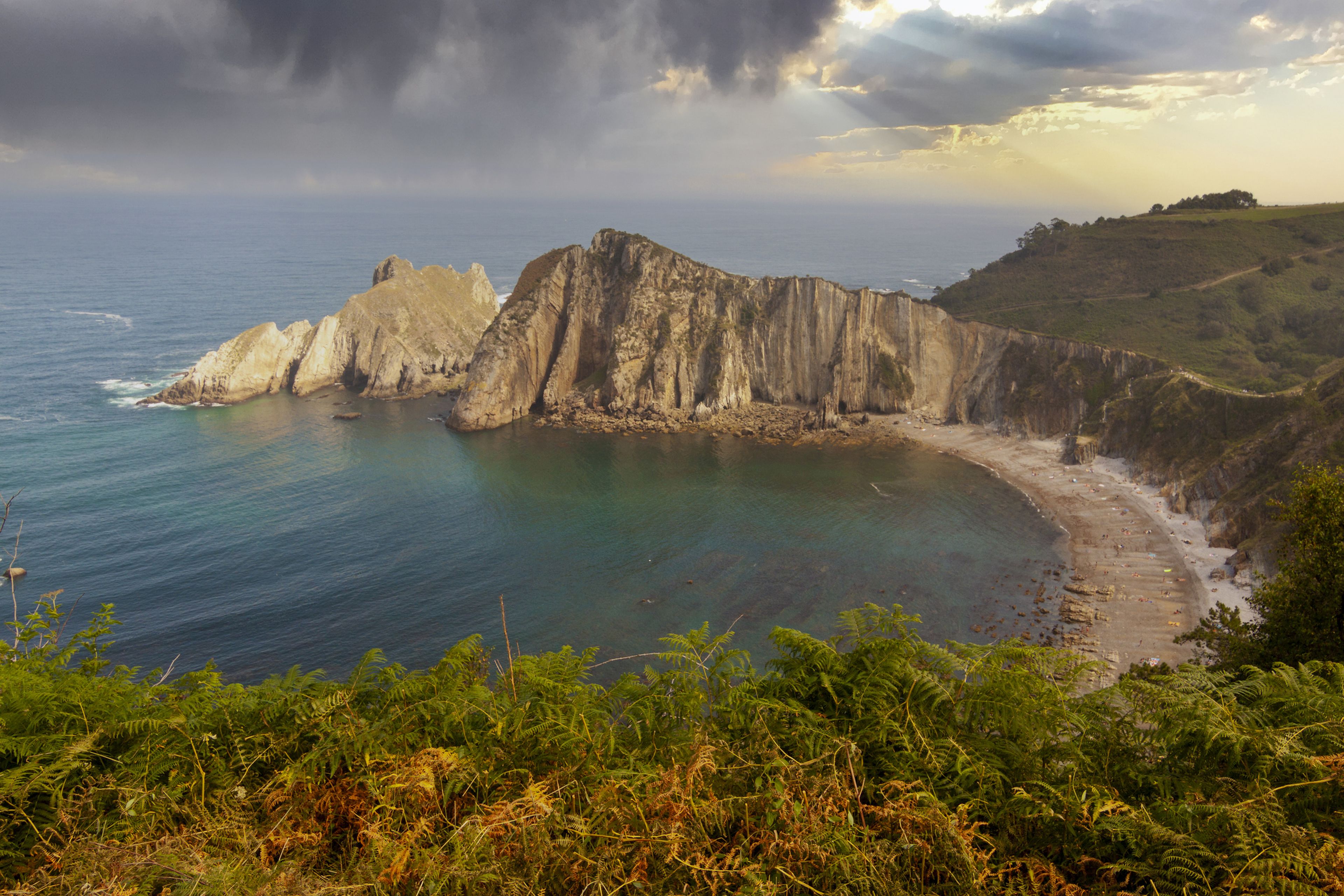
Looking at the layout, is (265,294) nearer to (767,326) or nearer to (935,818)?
(767,326)

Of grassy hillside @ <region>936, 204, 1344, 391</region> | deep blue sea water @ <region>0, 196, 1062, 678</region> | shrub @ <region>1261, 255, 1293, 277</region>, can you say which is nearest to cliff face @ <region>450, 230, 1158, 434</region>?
deep blue sea water @ <region>0, 196, 1062, 678</region>

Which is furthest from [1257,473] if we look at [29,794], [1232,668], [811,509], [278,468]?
[278,468]

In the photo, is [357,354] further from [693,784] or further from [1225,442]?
[1225,442]

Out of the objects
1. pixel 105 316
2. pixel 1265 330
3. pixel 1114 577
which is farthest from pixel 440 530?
pixel 105 316

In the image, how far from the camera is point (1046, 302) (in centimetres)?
8875

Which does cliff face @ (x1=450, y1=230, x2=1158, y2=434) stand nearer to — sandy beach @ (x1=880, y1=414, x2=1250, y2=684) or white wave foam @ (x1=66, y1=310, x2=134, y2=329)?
sandy beach @ (x1=880, y1=414, x2=1250, y2=684)

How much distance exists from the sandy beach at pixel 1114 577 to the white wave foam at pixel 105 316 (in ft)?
463

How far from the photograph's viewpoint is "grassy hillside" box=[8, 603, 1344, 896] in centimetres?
471

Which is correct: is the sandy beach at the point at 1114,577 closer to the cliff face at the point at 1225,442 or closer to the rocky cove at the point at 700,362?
the cliff face at the point at 1225,442

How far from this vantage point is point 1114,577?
42906 mm

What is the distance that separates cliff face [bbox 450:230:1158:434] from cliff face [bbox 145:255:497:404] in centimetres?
1610

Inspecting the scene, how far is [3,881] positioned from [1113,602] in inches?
1905

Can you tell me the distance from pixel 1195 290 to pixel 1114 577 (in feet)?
199

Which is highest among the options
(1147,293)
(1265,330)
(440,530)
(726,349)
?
(1147,293)
